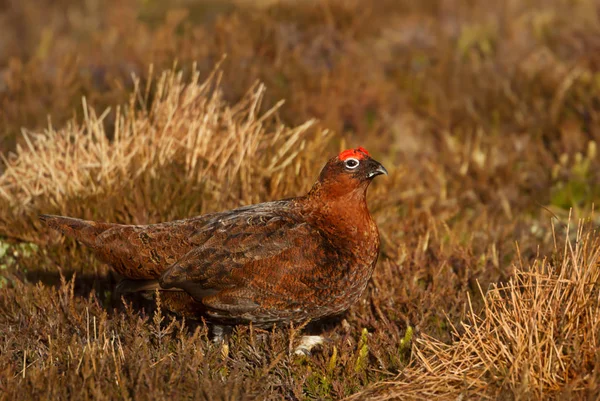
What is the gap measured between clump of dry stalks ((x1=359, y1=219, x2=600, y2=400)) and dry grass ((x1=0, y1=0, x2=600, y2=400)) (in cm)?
1

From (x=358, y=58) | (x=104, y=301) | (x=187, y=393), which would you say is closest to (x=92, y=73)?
(x=358, y=58)

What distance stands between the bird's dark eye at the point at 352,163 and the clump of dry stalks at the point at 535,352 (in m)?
1.02

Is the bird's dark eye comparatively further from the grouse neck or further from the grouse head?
the grouse neck

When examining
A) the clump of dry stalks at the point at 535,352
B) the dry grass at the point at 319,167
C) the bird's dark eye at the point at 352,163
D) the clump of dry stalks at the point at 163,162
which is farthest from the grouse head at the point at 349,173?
the clump of dry stalks at the point at 163,162

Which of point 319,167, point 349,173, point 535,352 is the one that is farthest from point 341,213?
point 319,167

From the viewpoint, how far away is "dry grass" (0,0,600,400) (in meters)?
3.63

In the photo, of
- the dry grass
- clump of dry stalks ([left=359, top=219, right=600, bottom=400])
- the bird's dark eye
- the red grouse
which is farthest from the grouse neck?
clump of dry stalks ([left=359, top=219, right=600, bottom=400])

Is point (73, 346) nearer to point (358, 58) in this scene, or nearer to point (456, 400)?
point (456, 400)

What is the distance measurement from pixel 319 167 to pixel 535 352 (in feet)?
8.62

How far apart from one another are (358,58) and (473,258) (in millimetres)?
3879

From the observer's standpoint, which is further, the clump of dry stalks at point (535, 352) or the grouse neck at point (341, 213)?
the grouse neck at point (341, 213)

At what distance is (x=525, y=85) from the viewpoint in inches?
316

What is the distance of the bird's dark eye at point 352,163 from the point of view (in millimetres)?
4328

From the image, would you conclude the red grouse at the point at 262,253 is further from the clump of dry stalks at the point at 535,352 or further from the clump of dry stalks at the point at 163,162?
the clump of dry stalks at the point at 163,162
